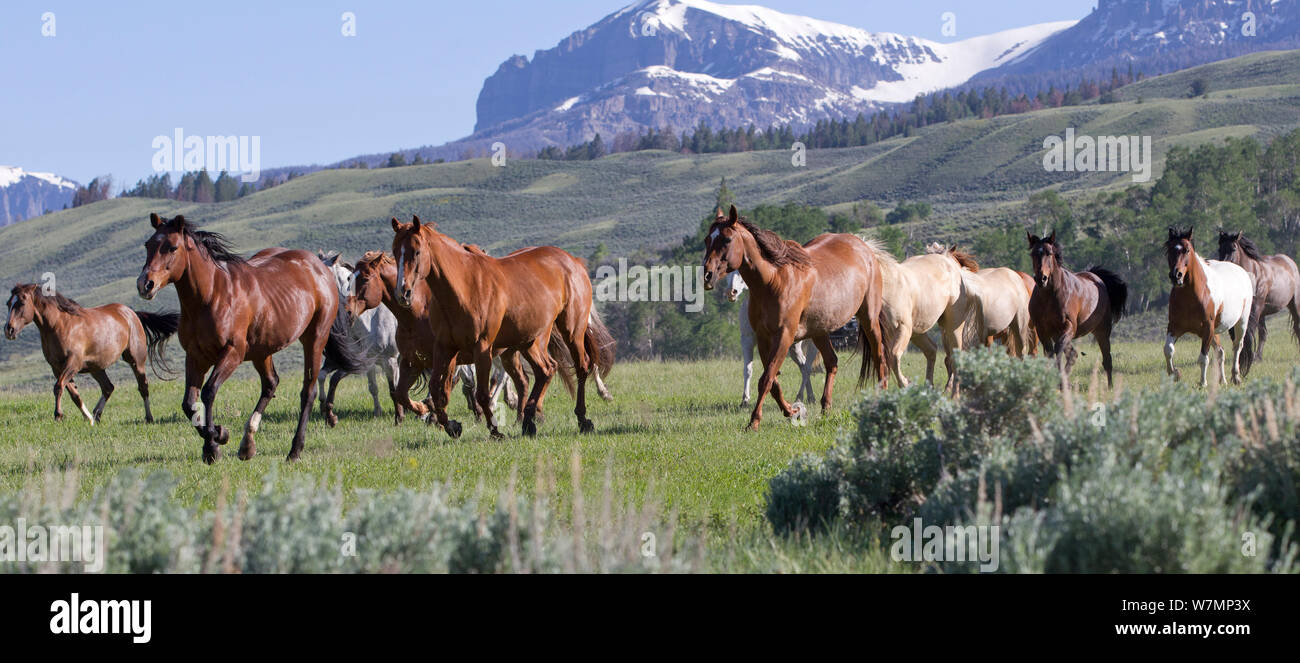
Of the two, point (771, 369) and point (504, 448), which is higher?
point (771, 369)

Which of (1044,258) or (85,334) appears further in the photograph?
(85,334)

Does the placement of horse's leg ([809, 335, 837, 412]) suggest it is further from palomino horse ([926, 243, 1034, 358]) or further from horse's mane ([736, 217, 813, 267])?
palomino horse ([926, 243, 1034, 358])

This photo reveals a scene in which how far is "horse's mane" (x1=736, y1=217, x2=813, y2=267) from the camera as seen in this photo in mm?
11625

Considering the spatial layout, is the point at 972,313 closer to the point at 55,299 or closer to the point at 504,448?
Answer: the point at 504,448

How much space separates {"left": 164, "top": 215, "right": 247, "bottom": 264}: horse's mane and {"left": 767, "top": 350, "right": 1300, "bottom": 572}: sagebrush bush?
6158 mm

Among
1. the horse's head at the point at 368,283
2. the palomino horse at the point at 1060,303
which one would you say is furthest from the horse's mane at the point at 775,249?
the horse's head at the point at 368,283

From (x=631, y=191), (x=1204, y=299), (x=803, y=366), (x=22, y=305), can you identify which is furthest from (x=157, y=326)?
(x=631, y=191)

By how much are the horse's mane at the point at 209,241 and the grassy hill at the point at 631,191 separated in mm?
71717

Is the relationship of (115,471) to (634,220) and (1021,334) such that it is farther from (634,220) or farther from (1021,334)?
(634,220)

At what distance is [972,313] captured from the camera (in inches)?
623

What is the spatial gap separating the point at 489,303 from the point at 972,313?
8.05m

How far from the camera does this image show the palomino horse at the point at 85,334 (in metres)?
15.9

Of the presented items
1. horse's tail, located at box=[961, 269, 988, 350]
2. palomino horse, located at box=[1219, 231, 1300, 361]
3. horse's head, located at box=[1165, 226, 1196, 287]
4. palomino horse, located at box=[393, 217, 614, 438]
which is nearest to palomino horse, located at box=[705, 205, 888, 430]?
palomino horse, located at box=[393, 217, 614, 438]

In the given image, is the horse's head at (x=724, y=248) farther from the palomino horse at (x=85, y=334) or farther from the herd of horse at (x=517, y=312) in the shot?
the palomino horse at (x=85, y=334)
